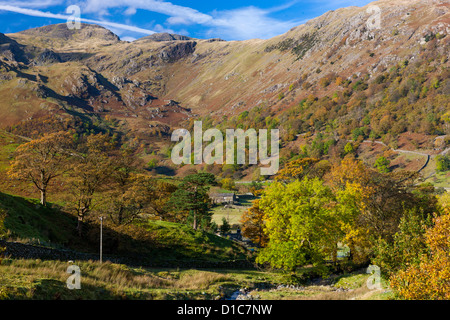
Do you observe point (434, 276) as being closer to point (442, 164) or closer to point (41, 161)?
point (41, 161)

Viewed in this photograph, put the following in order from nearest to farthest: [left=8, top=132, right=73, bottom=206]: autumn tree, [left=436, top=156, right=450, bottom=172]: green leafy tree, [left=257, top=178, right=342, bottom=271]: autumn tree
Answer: [left=257, top=178, right=342, bottom=271]: autumn tree < [left=8, top=132, right=73, bottom=206]: autumn tree < [left=436, top=156, right=450, bottom=172]: green leafy tree

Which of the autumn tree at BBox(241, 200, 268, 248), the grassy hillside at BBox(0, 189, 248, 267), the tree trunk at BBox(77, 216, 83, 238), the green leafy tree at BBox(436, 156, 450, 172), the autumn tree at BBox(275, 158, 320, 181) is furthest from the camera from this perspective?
the green leafy tree at BBox(436, 156, 450, 172)

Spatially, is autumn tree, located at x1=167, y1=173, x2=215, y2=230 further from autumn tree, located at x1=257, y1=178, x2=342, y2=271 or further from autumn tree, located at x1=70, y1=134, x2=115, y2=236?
autumn tree, located at x1=257, y1=178, x2=342, y2=271

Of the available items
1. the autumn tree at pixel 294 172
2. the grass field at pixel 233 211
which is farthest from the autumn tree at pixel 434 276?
the grass field at pixel 233 211

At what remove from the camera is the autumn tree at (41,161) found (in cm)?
3853

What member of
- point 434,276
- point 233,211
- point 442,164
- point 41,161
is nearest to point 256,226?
point 41,161

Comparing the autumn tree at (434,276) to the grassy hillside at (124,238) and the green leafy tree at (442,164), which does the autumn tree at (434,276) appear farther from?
the green leafy tree at (442,164)

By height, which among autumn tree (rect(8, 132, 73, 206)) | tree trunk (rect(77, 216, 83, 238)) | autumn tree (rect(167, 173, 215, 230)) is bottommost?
tree trunk (rect(77, 216, 83, 238))

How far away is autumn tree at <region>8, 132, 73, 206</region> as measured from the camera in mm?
38531

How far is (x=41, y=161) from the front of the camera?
3981 cm

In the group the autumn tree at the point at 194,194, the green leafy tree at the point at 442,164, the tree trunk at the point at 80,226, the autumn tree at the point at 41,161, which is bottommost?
the tree trunk at the point at 80,226

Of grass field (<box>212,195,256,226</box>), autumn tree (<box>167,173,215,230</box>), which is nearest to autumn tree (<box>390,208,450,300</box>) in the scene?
autumn tree (<box>167,173,215,230</box>)

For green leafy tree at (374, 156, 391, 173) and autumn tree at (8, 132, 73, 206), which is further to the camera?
green leafy tree at (374, 156, 391, 173)
